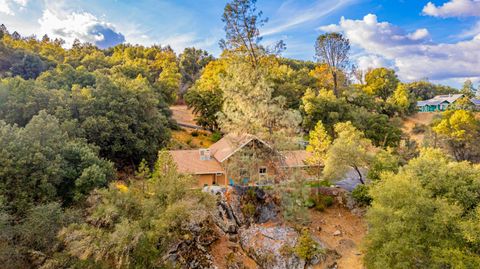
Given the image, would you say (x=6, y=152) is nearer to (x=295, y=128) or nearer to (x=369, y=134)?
(x=295, y=128)

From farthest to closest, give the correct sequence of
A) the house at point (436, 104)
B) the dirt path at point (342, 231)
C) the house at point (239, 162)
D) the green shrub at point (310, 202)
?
the house at point (436, 104)
the green shrub at point (310, 202)
the house at point (239, 162)
the dirt path at point (342, 231)

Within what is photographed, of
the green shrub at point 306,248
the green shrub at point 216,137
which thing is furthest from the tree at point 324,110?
the green shrub at point 306,248

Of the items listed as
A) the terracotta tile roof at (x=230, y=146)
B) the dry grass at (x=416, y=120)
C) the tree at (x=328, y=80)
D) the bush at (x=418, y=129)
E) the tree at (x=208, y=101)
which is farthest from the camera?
the dry grass at (x=416, y=120)

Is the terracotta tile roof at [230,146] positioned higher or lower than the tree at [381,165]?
higher

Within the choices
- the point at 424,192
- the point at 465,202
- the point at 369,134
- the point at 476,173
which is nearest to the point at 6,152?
the point at 424,192

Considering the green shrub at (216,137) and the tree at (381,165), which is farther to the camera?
the green shrub at (216,137)

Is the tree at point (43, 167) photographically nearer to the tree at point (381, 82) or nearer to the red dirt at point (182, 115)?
the red dirt at point (182, 115)

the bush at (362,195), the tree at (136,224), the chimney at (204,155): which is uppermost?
the chimney at (204,155)
